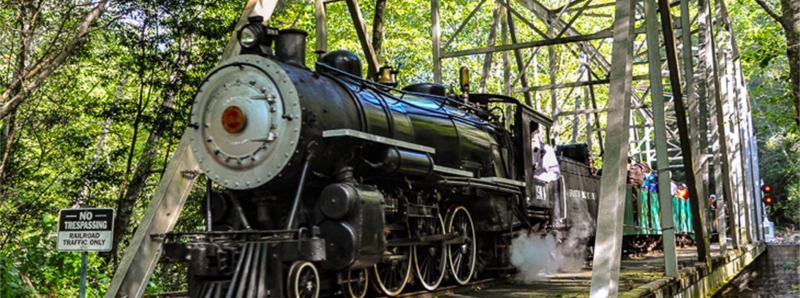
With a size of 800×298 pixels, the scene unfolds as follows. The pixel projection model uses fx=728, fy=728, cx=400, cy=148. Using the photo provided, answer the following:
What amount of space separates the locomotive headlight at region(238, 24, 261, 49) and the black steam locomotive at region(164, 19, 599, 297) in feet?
0.04

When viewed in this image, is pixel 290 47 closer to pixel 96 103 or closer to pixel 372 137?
pixel 372 137

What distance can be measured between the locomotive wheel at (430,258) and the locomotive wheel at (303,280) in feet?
5.80

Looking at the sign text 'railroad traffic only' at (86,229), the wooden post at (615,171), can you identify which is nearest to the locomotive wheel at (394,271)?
the wooden post at (615,171)

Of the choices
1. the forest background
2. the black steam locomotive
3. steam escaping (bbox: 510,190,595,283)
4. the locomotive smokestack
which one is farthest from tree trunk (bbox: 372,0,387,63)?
the locomotive smokestack

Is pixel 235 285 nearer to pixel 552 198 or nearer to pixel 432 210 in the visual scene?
pixel 432 210

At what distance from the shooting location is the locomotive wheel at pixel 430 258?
7.41 meters

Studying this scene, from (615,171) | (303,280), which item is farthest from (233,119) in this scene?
(615,171)

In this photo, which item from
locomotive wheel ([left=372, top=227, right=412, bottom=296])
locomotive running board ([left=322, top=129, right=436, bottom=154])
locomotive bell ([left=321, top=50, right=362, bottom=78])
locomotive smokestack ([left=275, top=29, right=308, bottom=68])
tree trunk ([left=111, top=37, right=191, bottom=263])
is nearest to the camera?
locomotive running board ([left=322, top=129, right=436, bottom=154])

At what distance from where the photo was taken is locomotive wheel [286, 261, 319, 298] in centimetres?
539

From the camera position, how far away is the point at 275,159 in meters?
5.79

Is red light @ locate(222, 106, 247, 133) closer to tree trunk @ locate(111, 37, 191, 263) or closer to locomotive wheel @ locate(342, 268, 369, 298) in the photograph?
locomotive wheel @ locate(342, 268, 369, 298)

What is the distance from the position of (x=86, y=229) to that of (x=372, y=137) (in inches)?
91.5

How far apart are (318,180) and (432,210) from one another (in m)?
1.72

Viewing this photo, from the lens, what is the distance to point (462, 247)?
8359 mm
